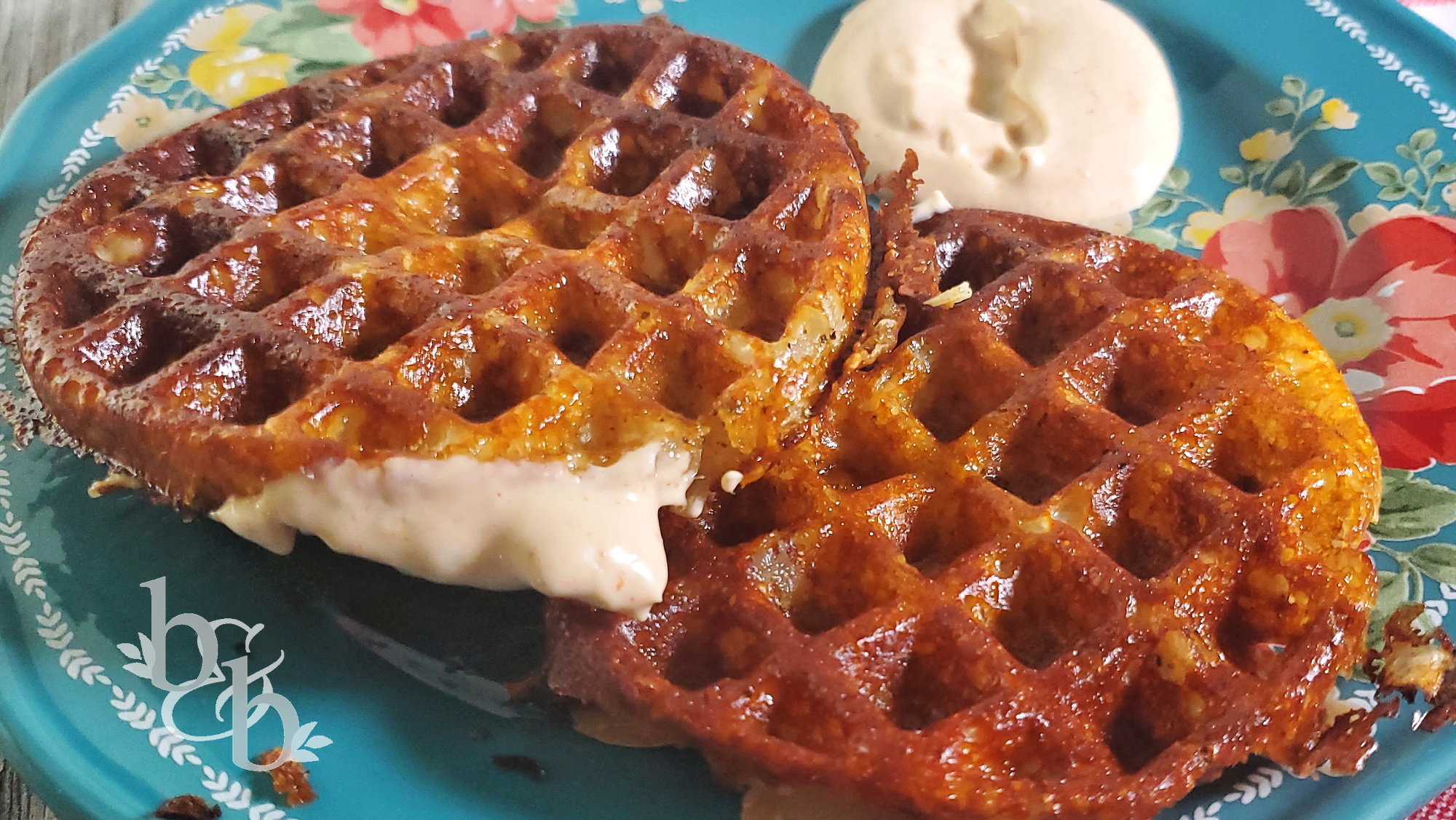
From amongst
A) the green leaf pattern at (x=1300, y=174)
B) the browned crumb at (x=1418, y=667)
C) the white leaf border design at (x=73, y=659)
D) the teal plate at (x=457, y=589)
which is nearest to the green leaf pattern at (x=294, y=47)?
the teal plate at (x=457, y=589)

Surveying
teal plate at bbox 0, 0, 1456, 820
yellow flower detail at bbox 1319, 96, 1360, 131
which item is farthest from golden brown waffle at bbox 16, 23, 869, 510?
yellow flower detail at bbox 1319, 96, 1360, 131

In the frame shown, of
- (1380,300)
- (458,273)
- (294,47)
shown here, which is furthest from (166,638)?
(1380,300)

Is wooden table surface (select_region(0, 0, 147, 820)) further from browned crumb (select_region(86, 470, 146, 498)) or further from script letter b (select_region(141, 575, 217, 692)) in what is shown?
script letter b (select_region(141, 575, 217, 692))

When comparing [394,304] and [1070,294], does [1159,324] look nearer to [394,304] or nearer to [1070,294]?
[1070,294]

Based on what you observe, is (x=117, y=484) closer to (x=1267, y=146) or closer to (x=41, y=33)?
(x=41, y=33)

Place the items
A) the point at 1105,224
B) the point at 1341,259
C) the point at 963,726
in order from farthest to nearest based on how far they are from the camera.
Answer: the point at 1105,224 < the point at 1341,259 < the point at 963,726

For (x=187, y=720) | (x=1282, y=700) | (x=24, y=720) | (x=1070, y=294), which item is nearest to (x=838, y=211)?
(x=1070, y=294)
